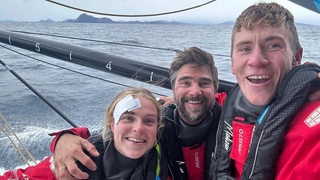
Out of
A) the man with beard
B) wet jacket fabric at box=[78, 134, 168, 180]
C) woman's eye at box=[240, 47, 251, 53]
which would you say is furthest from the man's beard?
woman's eye at box=[240, 47, 251, 53]

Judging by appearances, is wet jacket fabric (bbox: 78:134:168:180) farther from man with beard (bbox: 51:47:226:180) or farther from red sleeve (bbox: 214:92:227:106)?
red sleeve (bbox: 214:92:227:106)

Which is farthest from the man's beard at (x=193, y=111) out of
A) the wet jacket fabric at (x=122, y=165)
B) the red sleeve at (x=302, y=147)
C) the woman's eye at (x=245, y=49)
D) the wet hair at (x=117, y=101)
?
the red sleeve at (x=302, y=147)

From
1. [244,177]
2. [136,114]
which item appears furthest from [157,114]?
[244,177]

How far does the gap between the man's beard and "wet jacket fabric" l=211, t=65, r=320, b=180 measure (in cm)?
48

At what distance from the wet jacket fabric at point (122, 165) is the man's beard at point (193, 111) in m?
0.26

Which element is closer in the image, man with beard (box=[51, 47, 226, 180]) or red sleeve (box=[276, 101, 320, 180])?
red sleeve (box=[276, 101, 320, 180])

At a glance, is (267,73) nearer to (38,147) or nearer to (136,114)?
(136,114)

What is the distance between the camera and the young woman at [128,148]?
1.70m

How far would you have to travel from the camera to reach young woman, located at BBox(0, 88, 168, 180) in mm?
1695

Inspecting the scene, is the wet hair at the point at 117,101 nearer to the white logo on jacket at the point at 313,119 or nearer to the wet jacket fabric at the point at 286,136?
the wet jacket fabric at the point at 286,136

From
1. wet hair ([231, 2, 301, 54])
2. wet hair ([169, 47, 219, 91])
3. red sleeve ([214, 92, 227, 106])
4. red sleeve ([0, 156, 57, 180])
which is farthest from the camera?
red sleeve ([214, 92, 227, 106])

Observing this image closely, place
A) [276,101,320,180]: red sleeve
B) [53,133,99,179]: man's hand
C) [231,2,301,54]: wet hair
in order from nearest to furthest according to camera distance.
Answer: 1. [276,101,320,180]: red sleeve
2. [231,2,301,54]: wet hair
3. [53,133,99,179]: man's hand

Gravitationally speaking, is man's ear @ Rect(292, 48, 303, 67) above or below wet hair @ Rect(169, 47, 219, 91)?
above

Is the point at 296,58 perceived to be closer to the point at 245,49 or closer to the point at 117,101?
the point at 245,49
